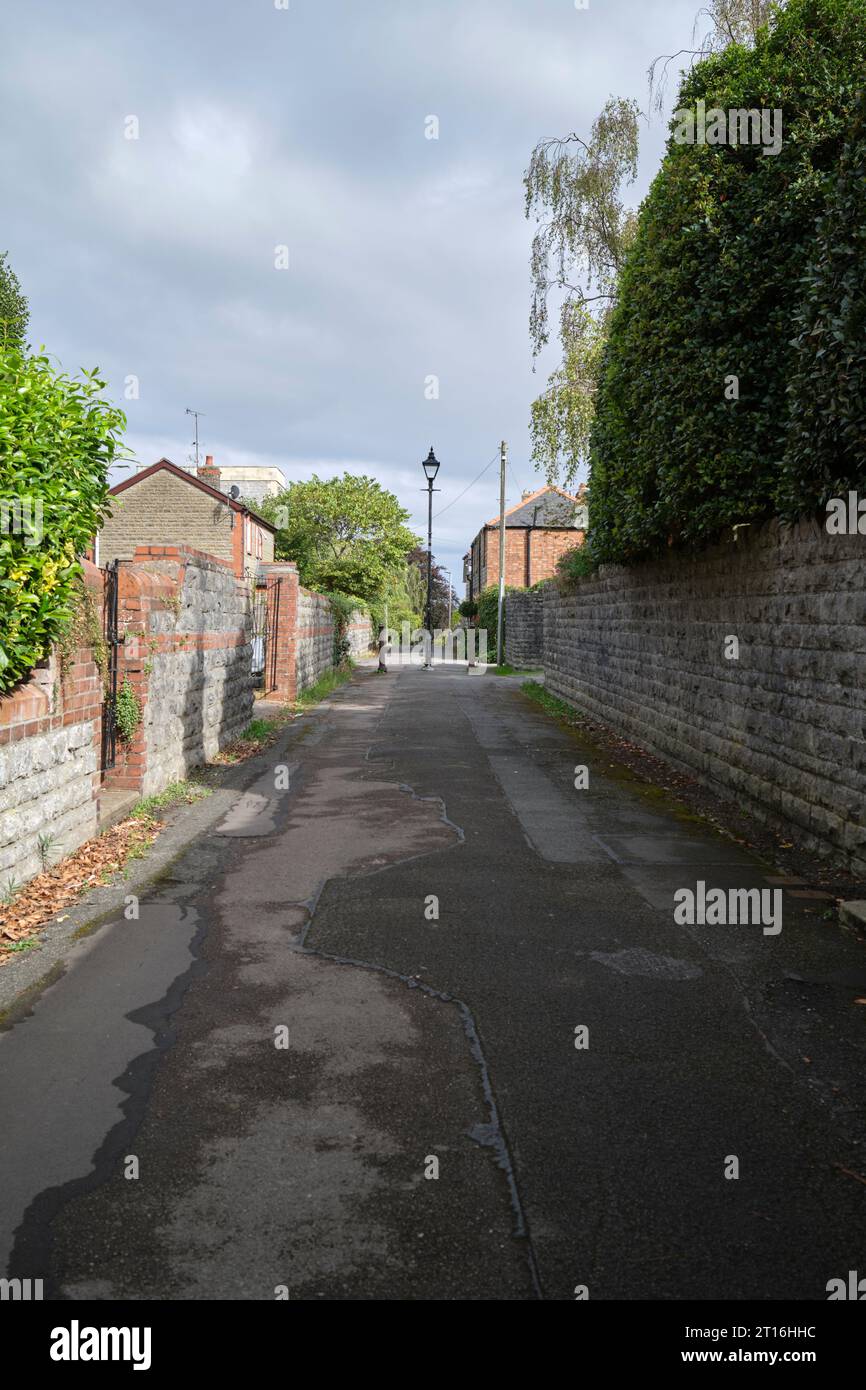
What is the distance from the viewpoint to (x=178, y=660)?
32.1ft

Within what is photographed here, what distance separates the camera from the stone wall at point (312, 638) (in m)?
19.8

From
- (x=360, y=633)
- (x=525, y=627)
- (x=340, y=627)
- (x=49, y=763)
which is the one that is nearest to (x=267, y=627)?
(x=340, y=627)

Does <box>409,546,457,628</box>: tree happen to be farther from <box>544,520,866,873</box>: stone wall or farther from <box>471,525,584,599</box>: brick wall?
<box>544,520,866,873</box>: stone wall

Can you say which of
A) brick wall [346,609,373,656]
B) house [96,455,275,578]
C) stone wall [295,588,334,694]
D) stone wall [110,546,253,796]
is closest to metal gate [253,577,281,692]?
stone wall [295,588,334,694]

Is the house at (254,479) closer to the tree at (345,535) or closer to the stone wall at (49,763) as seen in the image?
the tree at (345,535)

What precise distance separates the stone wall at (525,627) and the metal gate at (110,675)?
27.1 m

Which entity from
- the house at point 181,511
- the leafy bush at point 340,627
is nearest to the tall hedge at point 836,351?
the leafy bush at point 340,627

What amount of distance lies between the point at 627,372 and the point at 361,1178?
36.6ft

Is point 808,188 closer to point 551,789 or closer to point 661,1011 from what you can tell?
point 551,789

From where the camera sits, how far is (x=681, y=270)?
Answer: 384 inches

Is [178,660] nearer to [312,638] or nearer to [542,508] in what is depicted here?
[312,638]

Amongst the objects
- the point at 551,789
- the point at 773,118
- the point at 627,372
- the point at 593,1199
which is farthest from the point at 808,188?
the point at 593,1199

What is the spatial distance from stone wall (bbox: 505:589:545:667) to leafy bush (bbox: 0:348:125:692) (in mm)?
28966

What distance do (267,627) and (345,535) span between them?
77.2 feet
